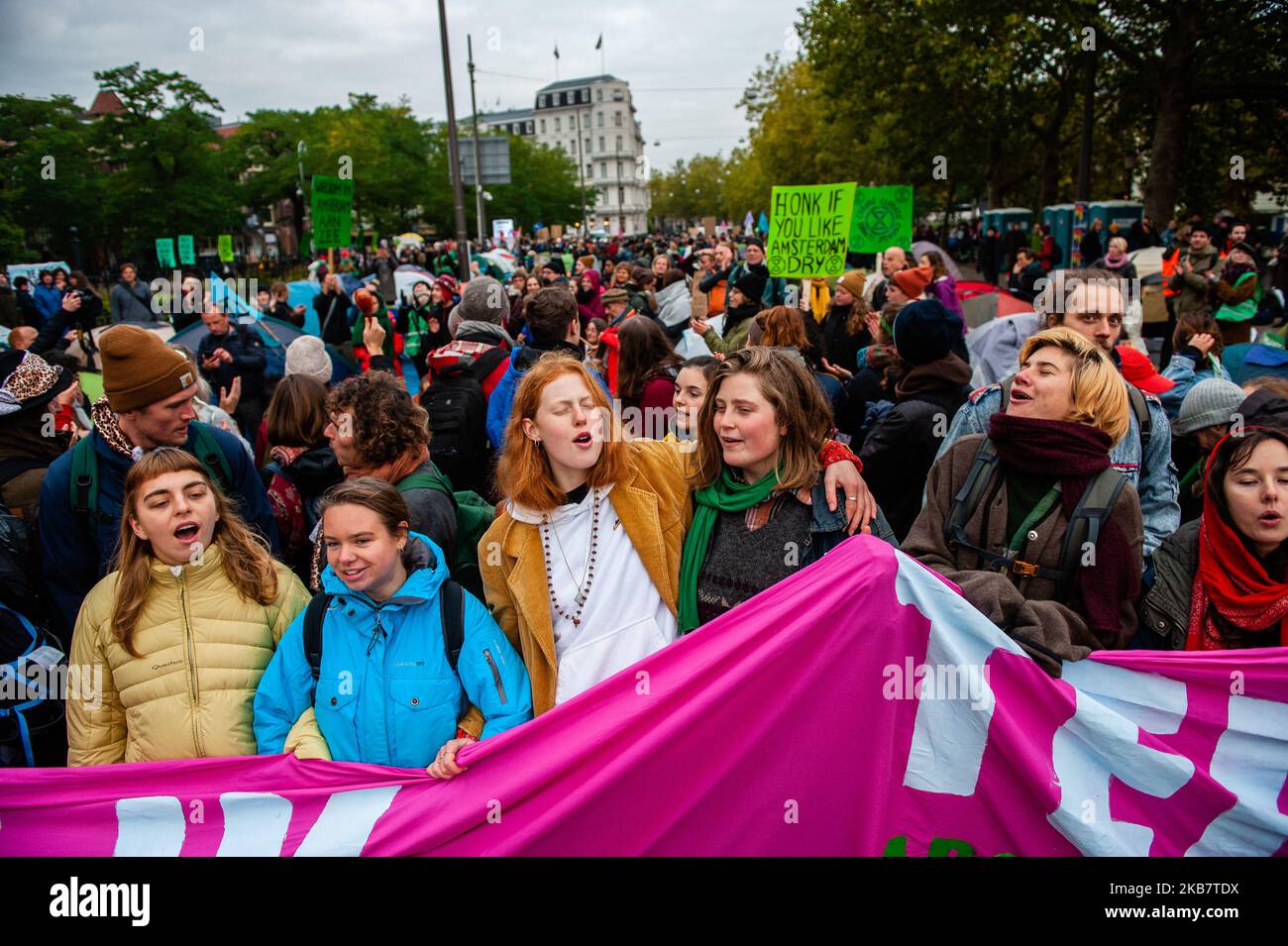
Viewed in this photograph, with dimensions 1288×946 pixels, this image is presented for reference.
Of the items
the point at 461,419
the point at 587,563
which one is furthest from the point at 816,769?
the point at 461,419

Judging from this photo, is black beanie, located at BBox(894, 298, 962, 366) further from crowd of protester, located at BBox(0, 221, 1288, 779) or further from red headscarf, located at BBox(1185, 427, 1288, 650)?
red headscarf, located at BBox(1185, 427, 1288, 650)

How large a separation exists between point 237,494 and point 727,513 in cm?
202

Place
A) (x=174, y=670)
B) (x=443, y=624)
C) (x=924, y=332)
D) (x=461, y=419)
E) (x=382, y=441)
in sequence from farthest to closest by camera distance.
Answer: (x=461, y=419) < (x=924, y=332) < (x=382, y=441) < (x=174, y=670) < (x=443, y=624)

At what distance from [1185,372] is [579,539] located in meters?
3.73

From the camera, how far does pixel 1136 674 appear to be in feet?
8.35

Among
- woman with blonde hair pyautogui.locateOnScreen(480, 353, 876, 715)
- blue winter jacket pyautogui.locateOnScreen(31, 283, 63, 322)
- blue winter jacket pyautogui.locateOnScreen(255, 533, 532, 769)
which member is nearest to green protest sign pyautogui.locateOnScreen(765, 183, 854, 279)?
Result: woman with blonde hair pyautogui.locateOnScreen(480, 353, 876, 715)

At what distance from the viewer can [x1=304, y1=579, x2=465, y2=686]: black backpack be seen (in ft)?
8.66

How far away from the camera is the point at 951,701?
Result: 7.88 ft

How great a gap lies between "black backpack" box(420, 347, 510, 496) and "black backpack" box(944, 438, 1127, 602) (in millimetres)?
2845

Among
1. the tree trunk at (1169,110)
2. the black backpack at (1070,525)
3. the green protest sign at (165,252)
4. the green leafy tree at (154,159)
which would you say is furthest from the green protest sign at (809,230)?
the green leafy tree at (154,159)

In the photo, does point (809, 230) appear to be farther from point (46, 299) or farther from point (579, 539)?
point (46, 299)

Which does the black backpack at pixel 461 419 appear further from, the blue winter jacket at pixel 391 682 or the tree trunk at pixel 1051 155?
the tree trunk at pixel 1051 155
